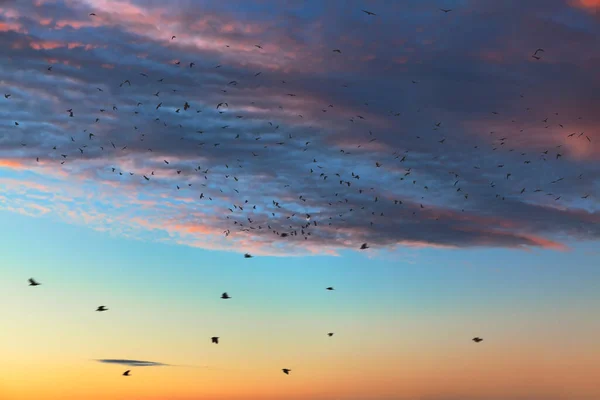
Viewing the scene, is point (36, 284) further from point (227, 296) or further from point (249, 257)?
point (249, 257)

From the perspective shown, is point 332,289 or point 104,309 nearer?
point 104,309

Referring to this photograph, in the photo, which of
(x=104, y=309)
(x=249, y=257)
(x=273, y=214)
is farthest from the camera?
(x=273, y=214)

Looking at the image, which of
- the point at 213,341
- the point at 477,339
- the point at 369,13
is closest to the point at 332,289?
the point at 213,341

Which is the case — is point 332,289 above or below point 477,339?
above

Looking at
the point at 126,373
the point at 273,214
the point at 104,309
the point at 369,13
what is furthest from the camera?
the point at 273,214

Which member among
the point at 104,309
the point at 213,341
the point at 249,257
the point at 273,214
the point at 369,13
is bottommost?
the point at 213,341

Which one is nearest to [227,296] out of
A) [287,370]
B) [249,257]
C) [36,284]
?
[249,257]

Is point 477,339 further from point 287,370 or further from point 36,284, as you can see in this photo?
point 36,284

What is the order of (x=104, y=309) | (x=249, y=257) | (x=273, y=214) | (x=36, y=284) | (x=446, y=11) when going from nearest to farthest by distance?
(x=446, y=11), (x=36, y=284), (x=104, y=309), (x=249, y=257), (x=273, y=214)

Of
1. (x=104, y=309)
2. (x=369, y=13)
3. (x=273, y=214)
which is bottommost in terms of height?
(x=104, y=309)
